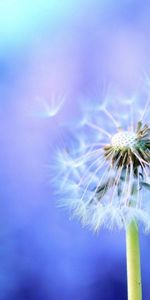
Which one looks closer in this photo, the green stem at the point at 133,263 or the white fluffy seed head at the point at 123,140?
the green stem at the point at 133,263

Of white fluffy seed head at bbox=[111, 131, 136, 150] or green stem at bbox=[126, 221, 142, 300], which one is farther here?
white fluffy seed head at bbox=[111, 131, 136, 150]

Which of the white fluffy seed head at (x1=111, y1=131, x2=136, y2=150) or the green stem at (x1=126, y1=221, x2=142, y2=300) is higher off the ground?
the white fluffy seed head at (x1=111, y1=131, x2=136, y2=150)

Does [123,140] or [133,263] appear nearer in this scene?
[133,263]

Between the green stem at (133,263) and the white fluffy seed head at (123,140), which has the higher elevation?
the white fluffy seed head at (123,140)

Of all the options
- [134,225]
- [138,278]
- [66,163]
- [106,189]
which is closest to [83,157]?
[66,163]

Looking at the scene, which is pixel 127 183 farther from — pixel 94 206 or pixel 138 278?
pixel 138 278
